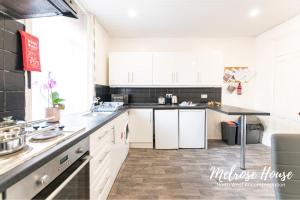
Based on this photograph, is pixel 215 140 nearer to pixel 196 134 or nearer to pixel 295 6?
pixel 196 134

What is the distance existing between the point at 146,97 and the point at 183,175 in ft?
7.25

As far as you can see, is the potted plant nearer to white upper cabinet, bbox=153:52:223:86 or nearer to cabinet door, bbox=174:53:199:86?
white upper cabinet, bbox=153:52:223:86

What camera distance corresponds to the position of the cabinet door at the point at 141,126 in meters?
3.82

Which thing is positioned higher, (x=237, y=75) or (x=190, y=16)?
(x=190, y=16)

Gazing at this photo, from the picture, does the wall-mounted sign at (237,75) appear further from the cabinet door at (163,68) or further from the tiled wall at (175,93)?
the cabinet door at (163,68)

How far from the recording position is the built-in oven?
30.5 inches

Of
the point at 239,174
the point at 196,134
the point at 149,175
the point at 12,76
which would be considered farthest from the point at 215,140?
the point at 12,76

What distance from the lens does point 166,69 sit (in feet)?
13.4

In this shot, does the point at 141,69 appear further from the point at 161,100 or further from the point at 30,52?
the point at 30,52

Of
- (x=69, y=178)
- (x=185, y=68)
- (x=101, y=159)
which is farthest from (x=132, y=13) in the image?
(x=69, y=178)

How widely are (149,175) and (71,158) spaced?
1713 mm

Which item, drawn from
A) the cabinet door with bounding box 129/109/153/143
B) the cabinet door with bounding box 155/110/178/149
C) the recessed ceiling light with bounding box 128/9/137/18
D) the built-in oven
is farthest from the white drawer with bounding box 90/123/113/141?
the recessed ceiling light with bounding box 128/9/137/18

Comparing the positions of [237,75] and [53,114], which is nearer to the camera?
[53,114]

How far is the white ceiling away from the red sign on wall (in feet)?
4.56
